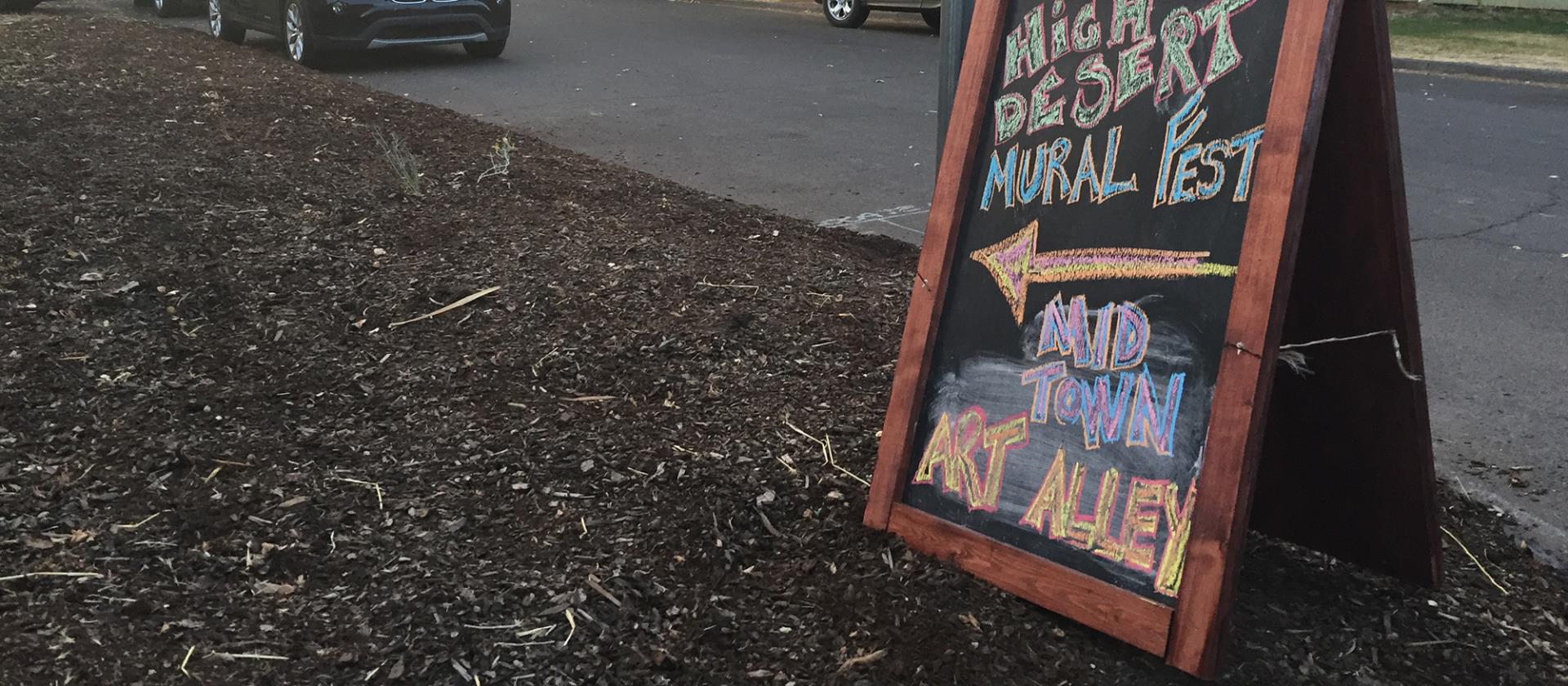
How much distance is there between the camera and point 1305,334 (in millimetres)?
2684

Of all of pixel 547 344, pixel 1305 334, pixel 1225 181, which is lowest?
pixel 547 344

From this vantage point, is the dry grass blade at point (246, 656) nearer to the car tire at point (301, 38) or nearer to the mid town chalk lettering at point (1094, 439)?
the mid town chalk lettering at point (1094, 439)

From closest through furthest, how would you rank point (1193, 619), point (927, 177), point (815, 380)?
point (1193, 619) < point (815, 380) < point (927, 177)

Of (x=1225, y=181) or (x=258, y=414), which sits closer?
(x=1225, y=181)

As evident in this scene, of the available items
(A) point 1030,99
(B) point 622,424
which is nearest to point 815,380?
(B) point 622,424

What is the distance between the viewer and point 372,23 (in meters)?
12.0

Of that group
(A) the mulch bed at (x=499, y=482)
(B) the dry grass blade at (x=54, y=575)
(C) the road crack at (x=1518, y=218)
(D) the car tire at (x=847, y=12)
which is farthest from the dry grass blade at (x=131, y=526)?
(D) the car tire at (x=847, y=12)

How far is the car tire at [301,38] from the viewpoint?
11906 millimetres

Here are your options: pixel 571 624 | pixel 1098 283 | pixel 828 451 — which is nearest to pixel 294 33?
pixel 828 451

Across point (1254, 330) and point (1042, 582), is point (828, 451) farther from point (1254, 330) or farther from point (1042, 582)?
point (1254, 330)

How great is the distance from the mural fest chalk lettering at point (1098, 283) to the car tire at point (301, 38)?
414 inches

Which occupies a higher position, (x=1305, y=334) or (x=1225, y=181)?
(x=1225, y=181)

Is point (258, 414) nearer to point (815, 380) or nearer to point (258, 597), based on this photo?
point (258, 597)

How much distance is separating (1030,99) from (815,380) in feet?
4.34
